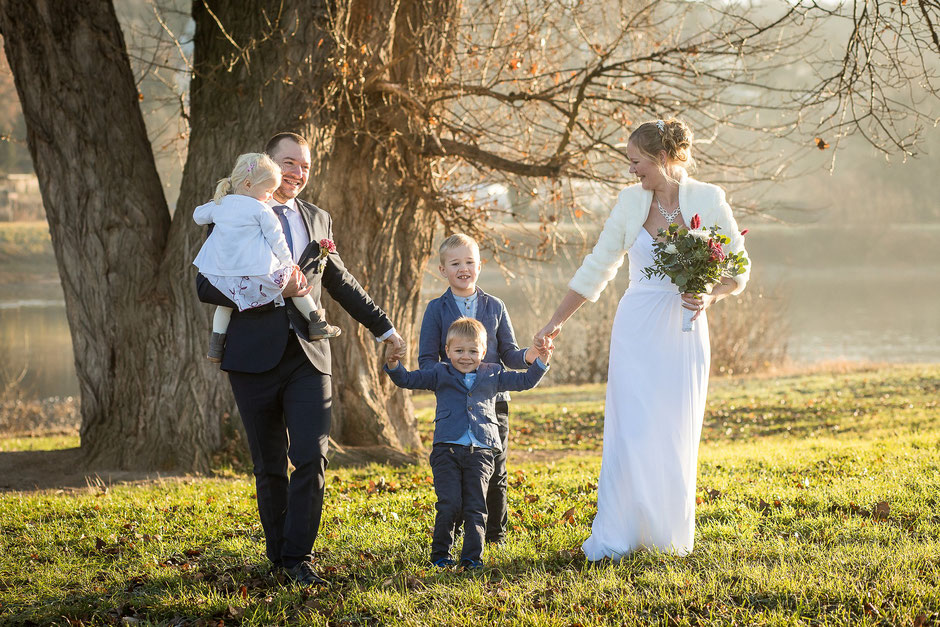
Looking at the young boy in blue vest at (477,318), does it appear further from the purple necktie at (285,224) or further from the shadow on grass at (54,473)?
the shadow on grass at (54,473)

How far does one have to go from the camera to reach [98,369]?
8.38m

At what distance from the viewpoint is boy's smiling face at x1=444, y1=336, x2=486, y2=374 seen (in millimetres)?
4531

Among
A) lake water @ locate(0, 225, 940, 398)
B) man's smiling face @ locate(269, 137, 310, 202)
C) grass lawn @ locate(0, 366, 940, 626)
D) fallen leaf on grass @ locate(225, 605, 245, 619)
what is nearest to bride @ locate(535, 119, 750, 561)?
grass lawn @ locate(0, 366, 940, 626)

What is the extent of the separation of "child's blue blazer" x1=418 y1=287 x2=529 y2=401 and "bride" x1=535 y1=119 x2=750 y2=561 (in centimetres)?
28

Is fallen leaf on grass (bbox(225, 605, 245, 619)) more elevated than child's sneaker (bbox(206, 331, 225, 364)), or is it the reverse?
child's sneaker (bbox(206, 331, 225, 364))

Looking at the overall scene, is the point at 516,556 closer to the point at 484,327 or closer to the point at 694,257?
the point at 484,327

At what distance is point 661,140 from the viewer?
14.9ft

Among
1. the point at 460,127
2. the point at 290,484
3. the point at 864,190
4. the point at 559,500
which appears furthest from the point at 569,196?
the point at 864,190

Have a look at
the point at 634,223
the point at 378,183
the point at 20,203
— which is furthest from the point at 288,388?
the point at 20,203

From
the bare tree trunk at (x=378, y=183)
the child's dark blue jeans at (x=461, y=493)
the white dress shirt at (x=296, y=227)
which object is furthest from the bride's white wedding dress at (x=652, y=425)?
the bare tree trunk at (x=378, y=183)

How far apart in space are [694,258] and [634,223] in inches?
20.3

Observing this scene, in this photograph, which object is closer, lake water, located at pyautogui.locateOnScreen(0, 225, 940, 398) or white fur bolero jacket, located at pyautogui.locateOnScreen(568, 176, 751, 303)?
white fur bolero jacket, located at pyautogui.locateOnScreen(568, 176, 751, 303)

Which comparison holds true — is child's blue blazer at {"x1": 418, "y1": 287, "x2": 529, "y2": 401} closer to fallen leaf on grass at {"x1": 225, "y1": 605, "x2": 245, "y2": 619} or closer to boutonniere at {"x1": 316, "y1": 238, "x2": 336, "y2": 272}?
boutonniere at {"x1": 316, "y1": 238, "x2": 336, "y2": 272}

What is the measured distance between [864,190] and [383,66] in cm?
5423
